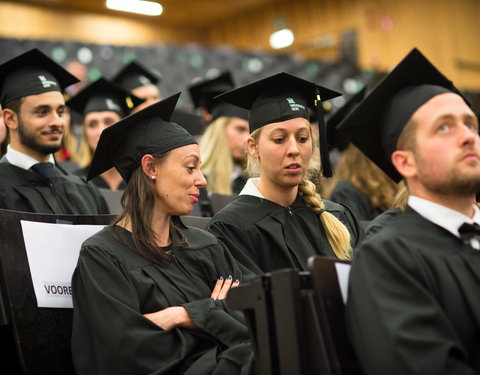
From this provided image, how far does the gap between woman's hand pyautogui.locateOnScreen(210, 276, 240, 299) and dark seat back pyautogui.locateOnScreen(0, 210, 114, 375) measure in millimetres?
667

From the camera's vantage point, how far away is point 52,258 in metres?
2.92

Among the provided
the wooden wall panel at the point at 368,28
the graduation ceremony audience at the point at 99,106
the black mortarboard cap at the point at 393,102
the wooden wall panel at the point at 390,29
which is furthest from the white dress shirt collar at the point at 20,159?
the wooden wall panel at the point at 390,29

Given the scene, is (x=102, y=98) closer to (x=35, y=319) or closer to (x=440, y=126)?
(x=35, y=319)

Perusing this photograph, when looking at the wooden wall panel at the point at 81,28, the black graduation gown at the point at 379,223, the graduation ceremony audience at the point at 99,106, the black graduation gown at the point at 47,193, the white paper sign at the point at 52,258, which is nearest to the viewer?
the black graduation gown at the point at 379,223

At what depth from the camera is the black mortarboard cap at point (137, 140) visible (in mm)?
3072

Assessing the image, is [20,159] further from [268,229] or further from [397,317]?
[397,317]

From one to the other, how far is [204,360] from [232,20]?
11132mm

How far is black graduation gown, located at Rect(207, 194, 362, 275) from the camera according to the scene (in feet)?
10.7

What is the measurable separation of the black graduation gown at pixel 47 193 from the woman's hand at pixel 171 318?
1.42m

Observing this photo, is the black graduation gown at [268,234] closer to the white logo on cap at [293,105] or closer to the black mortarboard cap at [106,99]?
the white logo on cap at [293,105]

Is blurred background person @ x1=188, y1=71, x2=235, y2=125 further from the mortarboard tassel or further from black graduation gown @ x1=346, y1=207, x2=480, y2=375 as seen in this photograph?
black graduation gown @ x1=346, y1=207, x2=480, y2=375

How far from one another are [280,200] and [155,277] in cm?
96

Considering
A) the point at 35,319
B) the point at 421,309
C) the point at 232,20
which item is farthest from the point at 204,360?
the point at 232,20

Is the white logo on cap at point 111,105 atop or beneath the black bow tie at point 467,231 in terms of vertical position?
atop
